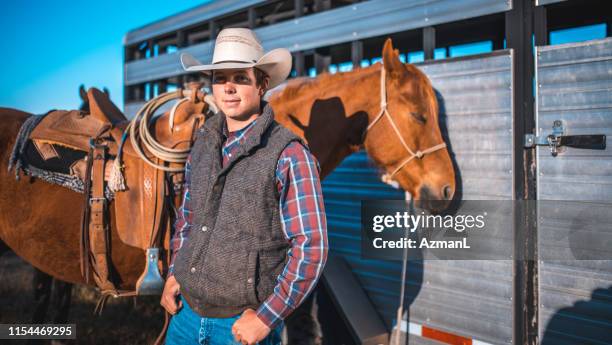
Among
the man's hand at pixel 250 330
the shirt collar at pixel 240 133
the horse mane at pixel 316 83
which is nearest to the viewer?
the man's hand at pixel 250 330

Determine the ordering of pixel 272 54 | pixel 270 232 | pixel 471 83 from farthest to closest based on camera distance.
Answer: pixel 471 83, pixel 272 54, pixel 270 232

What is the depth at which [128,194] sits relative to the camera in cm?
261

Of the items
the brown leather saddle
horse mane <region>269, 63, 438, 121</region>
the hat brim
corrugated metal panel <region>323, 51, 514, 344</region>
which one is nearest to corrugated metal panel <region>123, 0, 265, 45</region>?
horse mane <region>269, 63, 438, 121</region>

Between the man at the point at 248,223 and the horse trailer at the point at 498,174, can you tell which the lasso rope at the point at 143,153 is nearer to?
the man at the point at 248,223

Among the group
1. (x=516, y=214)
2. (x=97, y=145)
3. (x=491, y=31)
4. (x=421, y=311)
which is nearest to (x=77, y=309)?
(x=97, y=145)

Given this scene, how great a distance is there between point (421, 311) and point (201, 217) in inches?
83.4

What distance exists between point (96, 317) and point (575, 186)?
4963 millimetres

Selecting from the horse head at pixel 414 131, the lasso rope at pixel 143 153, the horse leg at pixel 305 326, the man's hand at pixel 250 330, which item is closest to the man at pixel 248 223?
the man's hand at pixel 250 330

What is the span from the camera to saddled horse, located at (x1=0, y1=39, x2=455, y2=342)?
9.11 ft

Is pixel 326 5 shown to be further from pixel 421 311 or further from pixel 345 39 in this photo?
pixel 421 311

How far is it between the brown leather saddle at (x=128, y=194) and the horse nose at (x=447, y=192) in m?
1.67

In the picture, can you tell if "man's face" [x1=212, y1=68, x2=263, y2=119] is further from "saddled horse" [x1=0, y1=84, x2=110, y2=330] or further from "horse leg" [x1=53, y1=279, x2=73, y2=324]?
"horse leg" [x1=53, y1=279, x2=73, y2=324]

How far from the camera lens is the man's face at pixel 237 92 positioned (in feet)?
5.35

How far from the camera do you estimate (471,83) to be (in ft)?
9.30
